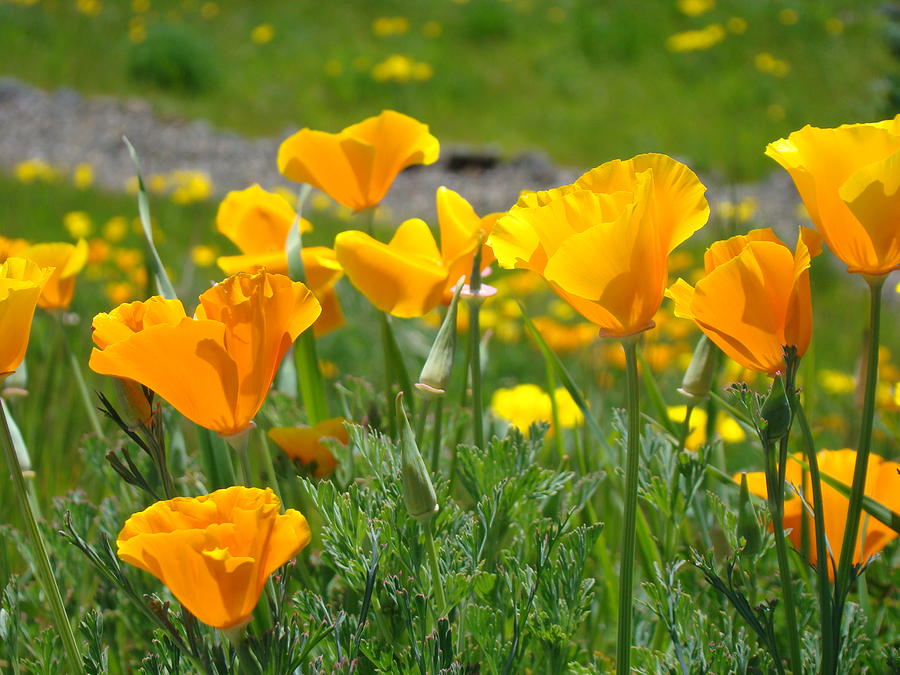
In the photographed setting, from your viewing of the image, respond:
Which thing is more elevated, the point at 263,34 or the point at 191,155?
the point at 263,34

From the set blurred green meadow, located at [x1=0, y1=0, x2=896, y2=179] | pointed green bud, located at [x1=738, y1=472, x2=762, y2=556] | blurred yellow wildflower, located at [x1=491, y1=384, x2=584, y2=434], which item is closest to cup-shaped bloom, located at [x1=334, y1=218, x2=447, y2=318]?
pointed green bud, located at [x1=738, y1=472, x2=762, y2=556]

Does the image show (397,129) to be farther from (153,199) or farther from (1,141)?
(1,141)

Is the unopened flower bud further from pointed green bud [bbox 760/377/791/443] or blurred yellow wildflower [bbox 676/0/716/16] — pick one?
blurred yellow wildflower [bbox 676/0/716/16]

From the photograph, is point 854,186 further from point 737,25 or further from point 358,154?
point 737,25

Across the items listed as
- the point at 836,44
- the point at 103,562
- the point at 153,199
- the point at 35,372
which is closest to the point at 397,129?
the point at 103,562

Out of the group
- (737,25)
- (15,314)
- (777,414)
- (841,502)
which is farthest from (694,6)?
(15,314)

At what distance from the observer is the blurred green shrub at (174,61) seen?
7.96m

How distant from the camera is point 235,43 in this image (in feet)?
30.7

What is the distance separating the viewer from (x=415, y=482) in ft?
2.18

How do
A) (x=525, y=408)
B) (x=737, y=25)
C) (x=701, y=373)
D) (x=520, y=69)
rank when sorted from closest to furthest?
(x=701, y=373)
(x=525, y=408)
(x=737, y=25)
(x=520, y=69)

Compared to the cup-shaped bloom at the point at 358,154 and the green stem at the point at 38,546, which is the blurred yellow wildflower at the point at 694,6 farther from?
the green stem at the point at 38,546

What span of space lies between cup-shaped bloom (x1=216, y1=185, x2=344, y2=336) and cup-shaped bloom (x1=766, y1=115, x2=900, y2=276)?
1.64 feet

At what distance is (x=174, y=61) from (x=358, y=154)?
7689 millimetres

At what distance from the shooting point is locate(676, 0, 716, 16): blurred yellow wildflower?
27.3ft
